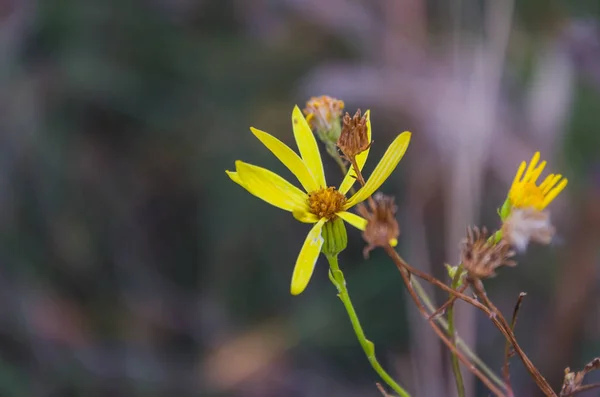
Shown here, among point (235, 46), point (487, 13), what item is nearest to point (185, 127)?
point (235, 46)

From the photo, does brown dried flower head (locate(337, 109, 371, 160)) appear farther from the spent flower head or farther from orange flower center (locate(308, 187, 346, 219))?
the spent flower head

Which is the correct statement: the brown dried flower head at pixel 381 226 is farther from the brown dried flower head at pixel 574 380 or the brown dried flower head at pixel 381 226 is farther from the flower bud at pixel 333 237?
the brown dried flower head at pixel 574 380

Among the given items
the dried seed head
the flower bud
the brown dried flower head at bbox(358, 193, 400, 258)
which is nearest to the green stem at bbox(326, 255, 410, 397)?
the flower bud

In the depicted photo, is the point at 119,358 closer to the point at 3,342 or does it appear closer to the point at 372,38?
the point at 3,342

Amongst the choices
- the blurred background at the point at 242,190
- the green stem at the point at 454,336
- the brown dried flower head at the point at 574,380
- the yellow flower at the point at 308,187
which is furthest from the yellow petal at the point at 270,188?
the blurred background at the point at 242,190

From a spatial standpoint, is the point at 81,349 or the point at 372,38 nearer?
the point at 81,349

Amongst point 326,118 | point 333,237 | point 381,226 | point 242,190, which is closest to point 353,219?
point 333,237

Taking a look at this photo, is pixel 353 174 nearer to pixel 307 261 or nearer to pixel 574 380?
pixel 307 261
